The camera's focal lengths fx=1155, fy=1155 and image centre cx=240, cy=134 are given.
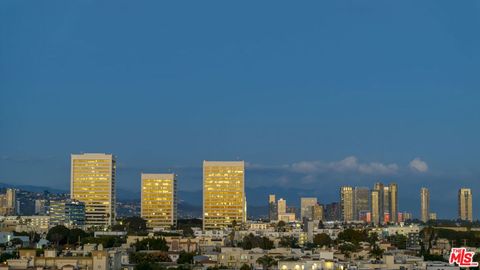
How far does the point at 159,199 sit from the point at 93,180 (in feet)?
32.5

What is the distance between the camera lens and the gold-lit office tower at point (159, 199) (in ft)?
534

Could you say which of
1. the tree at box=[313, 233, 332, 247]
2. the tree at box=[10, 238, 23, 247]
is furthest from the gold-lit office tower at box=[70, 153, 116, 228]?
the tree at box=[10, 238, 23, 247]

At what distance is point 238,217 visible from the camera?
521ft

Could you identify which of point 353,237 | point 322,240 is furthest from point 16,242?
point 353,237

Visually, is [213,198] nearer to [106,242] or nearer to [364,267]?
[106,242]

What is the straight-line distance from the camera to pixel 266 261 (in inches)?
2859

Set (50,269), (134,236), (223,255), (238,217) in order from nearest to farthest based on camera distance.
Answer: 1. (50,269)
2. (223,255)
3. (134,236)
4. (238,217)

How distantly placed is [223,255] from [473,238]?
37.4m

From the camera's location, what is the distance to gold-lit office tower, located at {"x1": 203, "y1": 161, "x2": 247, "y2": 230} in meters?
159

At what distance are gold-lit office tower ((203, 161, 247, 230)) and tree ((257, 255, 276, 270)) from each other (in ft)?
268

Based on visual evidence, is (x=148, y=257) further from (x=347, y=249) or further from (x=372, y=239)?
(x=372, y=239)

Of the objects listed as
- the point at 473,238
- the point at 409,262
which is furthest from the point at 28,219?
the point at 409,262

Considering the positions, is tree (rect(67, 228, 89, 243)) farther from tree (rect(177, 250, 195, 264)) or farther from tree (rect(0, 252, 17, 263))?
tree (rect(0, 252, 17, 263))

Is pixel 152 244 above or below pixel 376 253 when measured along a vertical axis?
above
